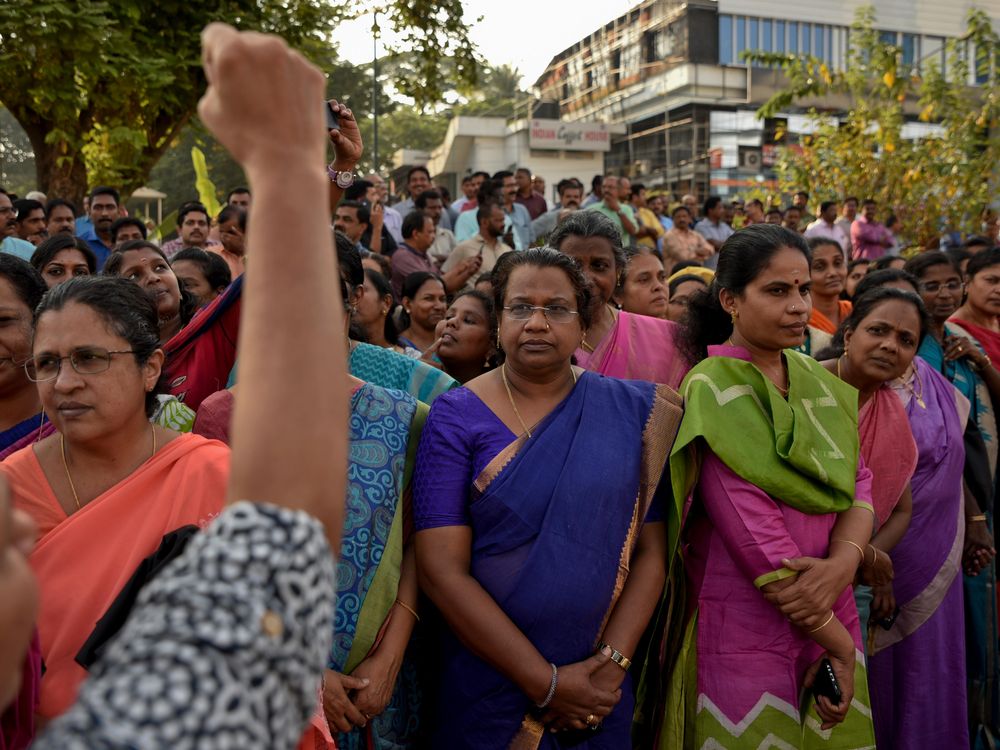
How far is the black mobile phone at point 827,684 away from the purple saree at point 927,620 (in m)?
0.99

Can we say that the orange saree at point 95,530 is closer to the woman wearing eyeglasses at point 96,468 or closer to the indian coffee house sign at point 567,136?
the woman wearing eyeglasses at point 96,468

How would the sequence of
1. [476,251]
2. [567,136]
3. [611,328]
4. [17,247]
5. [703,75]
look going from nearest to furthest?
[611,328]
[17,247]
[476,251]
[567,136]
[703,75]

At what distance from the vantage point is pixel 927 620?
3.85m

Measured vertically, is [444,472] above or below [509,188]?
below

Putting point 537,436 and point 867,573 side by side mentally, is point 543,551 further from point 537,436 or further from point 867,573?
point 867,573

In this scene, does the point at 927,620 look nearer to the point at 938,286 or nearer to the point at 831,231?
the point at 938,286

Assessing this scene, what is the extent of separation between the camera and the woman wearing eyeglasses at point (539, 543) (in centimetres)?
275

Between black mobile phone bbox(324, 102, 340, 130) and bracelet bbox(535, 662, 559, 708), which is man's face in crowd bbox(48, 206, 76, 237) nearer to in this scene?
black mobile phone bbox(324, 102, 340, 130)

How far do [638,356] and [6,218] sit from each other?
512 cm

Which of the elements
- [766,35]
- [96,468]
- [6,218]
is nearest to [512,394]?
[96,468]

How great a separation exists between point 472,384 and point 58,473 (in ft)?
4.16

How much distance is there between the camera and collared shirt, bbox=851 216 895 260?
12.2m

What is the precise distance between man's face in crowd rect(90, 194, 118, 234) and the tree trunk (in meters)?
3.02

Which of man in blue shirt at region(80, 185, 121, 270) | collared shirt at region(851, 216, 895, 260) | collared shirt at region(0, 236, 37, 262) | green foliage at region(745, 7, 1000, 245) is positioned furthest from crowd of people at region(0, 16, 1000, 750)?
green foliage at region(745, 7, 1000, 245)
